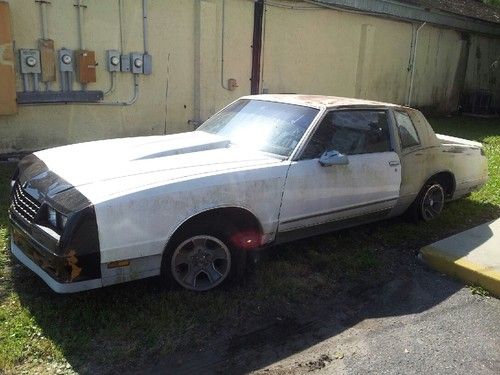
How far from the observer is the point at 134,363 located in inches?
115

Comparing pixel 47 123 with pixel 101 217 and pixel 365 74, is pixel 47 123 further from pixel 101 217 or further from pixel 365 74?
pixel 365 74

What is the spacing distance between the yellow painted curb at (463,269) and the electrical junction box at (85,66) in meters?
5.99

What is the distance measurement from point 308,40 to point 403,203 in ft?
24.6

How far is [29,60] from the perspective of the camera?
7.41 metres

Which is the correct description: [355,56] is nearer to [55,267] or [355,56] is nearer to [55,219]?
[55,219]

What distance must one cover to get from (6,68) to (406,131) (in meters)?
5.70

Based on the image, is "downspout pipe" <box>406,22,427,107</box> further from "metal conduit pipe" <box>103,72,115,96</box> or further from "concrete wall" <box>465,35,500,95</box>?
"metal conduit pipe" <box>103,72,115,96</box>

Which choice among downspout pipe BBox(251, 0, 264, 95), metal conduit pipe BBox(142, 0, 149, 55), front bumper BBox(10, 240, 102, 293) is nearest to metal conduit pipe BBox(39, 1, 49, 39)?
metal conduit pipe BBox(142, 0, 149, 55)

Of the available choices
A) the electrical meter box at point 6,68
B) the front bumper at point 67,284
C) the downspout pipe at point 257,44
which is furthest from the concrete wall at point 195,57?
the front bumper at point 67,284

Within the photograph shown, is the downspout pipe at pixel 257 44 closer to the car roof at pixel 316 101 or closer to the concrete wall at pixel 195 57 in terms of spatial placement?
the concrete wall at pixel 195 57

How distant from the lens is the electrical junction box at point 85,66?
312 inches

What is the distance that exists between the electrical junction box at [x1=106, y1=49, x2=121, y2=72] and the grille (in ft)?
16.4

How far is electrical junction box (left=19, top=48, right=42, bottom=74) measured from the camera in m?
7.40

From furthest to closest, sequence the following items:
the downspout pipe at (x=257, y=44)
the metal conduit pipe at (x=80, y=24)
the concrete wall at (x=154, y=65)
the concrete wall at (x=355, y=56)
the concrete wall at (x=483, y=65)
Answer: the concrete wall at (x=483, y=65) → the concrete wall at (x=355, y=56) → the downspout pipe at (x=257, y=44) → the metal conduit pipe at (x=80, y=24) → the concrete wall at (x=154, y=65)
